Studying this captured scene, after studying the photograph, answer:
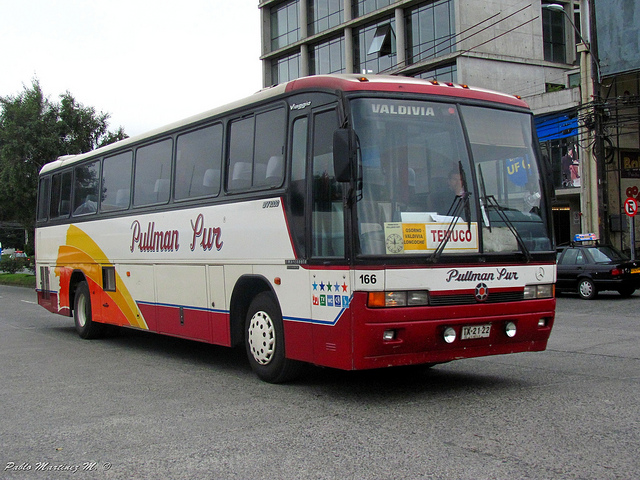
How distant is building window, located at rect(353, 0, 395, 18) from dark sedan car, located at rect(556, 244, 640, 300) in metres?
24.9

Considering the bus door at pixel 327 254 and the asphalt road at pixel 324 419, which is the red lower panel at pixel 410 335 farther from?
the asphalt road at pixel 324 419

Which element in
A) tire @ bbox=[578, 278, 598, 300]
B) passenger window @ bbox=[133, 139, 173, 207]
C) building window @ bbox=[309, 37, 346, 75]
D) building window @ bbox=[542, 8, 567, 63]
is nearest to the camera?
passenger window @ bbox=[133, 139, 173, 207]

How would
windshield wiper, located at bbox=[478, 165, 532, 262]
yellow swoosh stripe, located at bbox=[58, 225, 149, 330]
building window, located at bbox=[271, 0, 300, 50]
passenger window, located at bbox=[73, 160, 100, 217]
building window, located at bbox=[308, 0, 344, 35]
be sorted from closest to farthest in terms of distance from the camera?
windshield wiper, located at bbox=[478, 165, 532, 262] → yellow swoosh stripe, located at bbox=[58, 225, 149, 330] → passenger window, located at bbox=[73, 160, 100, 217] → building window, located at bbox=[308, 0, 344, 35] → building window, located at bbox=[271, 0, 300, 50]

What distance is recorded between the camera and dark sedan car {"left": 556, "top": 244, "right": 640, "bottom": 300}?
2033 centimetres

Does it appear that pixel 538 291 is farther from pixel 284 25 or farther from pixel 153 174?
pixel 284 25

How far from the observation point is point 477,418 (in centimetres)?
622

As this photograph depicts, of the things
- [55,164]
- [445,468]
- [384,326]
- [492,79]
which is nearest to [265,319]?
[384,326]

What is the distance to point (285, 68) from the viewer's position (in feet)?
168

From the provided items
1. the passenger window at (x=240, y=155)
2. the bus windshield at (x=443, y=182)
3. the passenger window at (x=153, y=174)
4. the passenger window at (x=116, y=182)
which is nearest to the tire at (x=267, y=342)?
the passenger window at (x=240, y=155)

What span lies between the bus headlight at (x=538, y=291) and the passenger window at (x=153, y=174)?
518cm

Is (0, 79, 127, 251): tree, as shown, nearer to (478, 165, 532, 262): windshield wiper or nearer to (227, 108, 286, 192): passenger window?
(227, 108, 286, 192): passenger window

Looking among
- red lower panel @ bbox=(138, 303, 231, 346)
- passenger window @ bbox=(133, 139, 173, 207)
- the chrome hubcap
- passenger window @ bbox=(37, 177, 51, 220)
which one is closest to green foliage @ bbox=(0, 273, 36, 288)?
passenger window @ bbox=(37, 177, 51, 220)

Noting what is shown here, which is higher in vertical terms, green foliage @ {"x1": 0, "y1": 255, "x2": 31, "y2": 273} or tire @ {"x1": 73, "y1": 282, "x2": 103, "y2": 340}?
green foliage @ {"x1": 0, "y1": 255, "x2": 31, "y2": 273}

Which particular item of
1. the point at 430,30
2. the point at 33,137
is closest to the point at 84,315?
the point at 33,137
